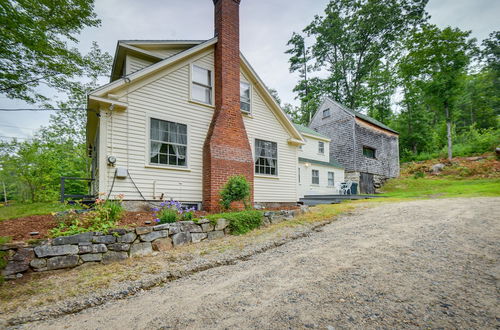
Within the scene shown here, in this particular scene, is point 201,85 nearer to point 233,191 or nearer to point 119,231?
point 233,191

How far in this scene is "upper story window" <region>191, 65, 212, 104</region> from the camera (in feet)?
27.4

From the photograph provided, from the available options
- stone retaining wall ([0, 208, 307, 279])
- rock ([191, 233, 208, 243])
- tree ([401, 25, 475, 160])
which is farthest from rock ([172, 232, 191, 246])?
tree ([401, 25, 475, 160])

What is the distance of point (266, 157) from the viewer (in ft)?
32.5

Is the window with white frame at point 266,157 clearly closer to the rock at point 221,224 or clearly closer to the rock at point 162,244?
the rock at point 221,224

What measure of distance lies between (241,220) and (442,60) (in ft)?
75.8

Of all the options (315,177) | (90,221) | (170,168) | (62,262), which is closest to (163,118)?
(170,168)

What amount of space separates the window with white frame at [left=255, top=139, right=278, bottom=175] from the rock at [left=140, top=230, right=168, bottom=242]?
16.7 feet

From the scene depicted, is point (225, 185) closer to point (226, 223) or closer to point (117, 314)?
point (226, 223)

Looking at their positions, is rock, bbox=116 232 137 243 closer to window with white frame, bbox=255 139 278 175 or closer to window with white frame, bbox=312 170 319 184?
window with white frame, bbox=255 139 278 175

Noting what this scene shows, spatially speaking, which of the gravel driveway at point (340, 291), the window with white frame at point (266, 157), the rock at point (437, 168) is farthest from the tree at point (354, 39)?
the gravel driveway at point (340, 291)

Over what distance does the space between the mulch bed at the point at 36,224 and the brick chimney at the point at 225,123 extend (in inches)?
Result: 90.0

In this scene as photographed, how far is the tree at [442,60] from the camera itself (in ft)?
61.8

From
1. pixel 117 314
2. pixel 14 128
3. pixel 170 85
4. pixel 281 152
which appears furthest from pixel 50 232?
pixel 14 128

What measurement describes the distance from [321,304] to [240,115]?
22.9 feet
